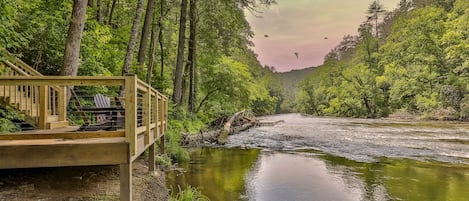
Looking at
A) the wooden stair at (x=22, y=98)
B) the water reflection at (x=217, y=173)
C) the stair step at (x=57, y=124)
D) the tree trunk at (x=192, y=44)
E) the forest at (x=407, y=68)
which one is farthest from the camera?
the forest at (x=407, y=68)

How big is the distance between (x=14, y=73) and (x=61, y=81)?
2.71 m

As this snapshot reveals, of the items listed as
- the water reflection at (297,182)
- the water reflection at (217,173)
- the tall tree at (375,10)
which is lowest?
the water reflection at (297,182)

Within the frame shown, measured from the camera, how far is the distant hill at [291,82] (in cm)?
7084

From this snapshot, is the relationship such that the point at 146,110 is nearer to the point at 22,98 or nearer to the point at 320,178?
the point at 22,98

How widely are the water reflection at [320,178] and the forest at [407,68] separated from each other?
19.4 meters

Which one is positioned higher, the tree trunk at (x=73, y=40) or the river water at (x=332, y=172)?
the tree trunk at (x=73, y=40)

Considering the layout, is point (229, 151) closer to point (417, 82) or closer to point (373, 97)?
point (417, 82)

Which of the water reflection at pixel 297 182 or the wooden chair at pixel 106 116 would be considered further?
the water reflection at pixel 297 182

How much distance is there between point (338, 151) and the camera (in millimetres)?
11195

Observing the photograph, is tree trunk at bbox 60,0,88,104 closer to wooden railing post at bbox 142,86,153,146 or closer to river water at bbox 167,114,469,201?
wooden railing post at bbox 142,86,153,146

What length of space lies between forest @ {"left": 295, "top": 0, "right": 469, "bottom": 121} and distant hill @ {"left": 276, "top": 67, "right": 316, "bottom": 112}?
676 inches

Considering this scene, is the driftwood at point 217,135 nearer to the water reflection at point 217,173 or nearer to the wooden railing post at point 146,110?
the water reflection at point 217,173

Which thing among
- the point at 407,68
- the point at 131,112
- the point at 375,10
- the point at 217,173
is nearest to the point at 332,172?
the point at 217,173

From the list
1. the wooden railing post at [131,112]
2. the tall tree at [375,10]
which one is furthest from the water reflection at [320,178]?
the tall tree at [375,10]
